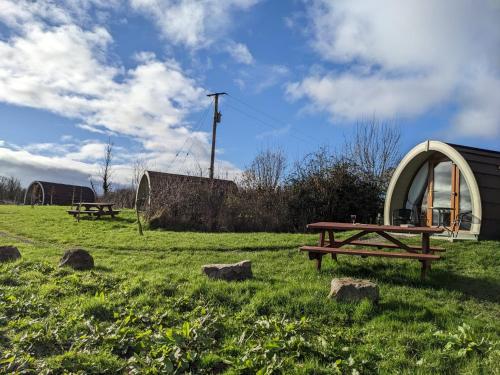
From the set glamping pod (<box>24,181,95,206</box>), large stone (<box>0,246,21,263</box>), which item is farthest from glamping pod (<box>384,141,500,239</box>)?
glamping pod (<box>24,181,95,206</box>)

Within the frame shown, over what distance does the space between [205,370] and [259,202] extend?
47.3 ft

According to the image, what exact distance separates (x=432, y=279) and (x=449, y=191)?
6.17 metres

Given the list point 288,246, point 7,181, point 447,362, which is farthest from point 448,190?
point 7,181

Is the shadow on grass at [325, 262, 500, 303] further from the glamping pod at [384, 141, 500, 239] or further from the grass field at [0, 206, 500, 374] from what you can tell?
the glamping pod at [384, 141, 500, 239]

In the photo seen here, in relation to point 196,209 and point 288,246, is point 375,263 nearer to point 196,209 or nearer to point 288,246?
point 288,246

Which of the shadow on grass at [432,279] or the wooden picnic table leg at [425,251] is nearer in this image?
the shadow on grass at [432,279]

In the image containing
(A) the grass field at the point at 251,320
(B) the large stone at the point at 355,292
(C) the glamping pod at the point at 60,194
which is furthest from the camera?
(C) the glamping pod at the point at 60,194

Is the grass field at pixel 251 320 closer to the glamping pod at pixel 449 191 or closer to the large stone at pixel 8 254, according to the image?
the large stone at pixel 8 254

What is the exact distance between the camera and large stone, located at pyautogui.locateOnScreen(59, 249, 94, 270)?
812 centimetres

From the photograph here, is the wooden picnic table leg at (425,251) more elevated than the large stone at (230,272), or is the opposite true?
the wooden picnic table leg at (425,251)

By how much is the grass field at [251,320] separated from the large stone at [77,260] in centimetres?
21

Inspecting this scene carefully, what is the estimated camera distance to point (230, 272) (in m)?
7.09

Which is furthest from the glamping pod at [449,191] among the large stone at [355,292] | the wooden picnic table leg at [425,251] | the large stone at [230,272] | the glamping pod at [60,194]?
the glamping pod at [60,194]

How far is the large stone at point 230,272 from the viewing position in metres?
7.06
